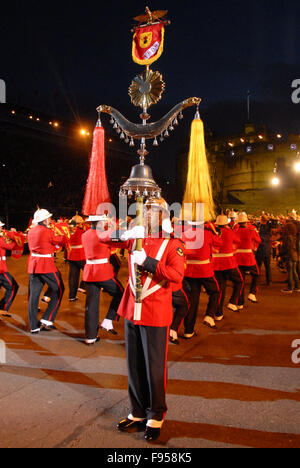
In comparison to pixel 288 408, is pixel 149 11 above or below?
above

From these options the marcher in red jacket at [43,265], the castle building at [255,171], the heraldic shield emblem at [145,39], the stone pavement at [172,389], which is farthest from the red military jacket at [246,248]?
the castle building at [255,171]

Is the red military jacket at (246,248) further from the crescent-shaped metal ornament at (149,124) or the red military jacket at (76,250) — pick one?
the crescent-shaped metal ornament at (149,124)

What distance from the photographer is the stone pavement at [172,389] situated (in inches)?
111

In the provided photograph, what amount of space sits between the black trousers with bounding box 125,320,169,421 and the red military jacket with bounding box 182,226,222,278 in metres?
2.65

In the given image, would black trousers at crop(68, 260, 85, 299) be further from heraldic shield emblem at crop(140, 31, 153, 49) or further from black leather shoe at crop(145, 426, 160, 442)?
black leather shoe at crop(145, 426, 160, 442)

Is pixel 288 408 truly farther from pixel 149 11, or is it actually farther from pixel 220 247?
pixel 149 11

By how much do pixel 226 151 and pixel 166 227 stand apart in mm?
52644

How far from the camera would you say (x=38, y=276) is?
18.8ft

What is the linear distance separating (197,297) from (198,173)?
2486 millimetres

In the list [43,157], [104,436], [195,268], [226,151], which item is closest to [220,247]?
[195,268]

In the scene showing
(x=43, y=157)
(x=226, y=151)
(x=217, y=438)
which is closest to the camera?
(x=217, y=438)

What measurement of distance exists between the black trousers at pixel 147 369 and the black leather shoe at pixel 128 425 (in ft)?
0.19

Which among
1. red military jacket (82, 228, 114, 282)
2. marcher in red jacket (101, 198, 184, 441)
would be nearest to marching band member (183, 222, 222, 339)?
red military jacket (82, 228, 114, 282)

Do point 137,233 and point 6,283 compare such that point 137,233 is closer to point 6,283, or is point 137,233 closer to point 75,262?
point 6,283
